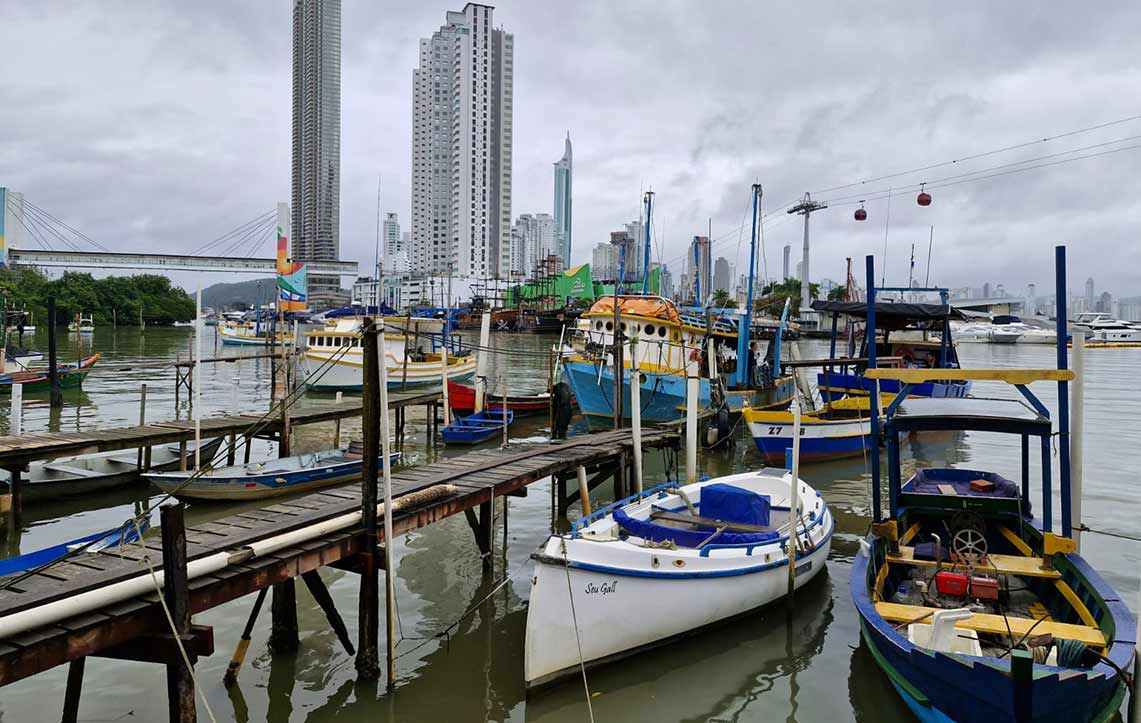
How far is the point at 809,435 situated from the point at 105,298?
3851 inches

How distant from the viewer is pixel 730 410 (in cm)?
2631

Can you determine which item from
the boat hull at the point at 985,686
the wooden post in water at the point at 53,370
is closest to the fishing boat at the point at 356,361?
the wooden post in water at the point at 53,370

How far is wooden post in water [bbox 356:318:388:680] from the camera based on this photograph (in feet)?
27.5

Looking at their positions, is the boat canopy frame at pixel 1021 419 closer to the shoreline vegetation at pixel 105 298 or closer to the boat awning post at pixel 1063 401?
the boat awning post at pixel 1063 401

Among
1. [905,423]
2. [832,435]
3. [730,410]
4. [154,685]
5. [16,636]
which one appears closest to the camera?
[16,636]

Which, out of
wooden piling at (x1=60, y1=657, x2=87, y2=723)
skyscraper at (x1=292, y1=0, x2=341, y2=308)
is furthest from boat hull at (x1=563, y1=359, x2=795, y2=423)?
skyscraper at (x1=292, y1=0, x2=341, y2=308)

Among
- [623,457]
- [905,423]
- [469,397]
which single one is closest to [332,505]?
[623,457]

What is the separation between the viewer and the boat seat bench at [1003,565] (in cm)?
896

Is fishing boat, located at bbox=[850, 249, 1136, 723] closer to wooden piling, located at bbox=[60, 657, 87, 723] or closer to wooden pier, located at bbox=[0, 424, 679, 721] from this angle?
wooden pier, located at bbox=[0, 424, 679, 721]

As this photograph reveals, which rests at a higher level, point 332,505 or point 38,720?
point 332,505

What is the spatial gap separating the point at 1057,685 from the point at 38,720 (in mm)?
9707

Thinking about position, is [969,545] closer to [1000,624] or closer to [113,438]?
[1000,624]

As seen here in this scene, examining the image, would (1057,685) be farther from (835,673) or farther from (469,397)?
(469,397)

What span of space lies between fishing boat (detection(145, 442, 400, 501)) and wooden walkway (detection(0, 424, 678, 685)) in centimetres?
432
